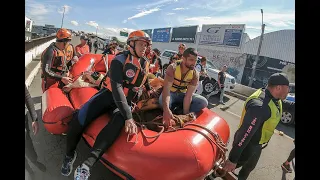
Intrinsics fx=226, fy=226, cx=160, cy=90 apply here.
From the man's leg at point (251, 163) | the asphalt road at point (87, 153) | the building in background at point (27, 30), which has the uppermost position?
the building in background at point (27, 30)

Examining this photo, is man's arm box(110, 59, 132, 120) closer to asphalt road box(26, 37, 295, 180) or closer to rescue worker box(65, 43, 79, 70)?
asphalt road box(26, 37, 295, 180)

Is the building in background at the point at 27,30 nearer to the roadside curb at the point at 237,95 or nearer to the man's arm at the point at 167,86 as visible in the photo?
the man's arm at the point at 167,86

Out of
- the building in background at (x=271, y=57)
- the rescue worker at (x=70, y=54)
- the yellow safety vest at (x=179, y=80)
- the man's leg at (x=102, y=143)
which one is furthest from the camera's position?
the building in background at (x=271, y=57)

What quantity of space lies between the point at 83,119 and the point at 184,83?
1.58 metres

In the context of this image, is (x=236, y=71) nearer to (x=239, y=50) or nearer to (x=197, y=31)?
(x=239, y=50)

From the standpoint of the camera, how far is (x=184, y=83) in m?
3.54

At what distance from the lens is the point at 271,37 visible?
21.3 meters

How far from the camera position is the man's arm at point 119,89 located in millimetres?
2639

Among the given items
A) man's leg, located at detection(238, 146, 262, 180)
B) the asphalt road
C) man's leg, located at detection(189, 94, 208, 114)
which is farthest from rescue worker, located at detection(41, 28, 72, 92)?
man's leg, located at detection(238, 146, 262, 180)

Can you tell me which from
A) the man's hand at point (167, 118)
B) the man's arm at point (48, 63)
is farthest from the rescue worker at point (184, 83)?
the man's arm at point (48, 63)

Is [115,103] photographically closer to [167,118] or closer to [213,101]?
[167,118]

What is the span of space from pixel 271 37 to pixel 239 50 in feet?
10.3

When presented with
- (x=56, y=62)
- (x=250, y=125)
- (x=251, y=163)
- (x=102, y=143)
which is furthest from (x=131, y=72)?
(x=56, y=62)
